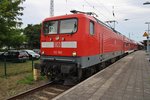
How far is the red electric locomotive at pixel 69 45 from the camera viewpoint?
10.5m

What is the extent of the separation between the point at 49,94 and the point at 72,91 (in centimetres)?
174

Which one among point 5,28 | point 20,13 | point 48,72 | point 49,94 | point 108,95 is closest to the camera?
point 108,95

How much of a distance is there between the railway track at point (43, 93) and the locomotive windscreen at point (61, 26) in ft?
8.57

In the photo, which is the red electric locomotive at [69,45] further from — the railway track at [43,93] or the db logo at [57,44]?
the railway track at [43,93]

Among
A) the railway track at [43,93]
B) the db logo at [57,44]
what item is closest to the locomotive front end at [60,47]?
the db logo at [57,44]

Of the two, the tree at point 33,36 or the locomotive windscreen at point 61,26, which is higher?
the tree at point 33,36

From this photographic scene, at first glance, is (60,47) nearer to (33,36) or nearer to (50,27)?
(50,27)

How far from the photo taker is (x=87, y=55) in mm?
10953

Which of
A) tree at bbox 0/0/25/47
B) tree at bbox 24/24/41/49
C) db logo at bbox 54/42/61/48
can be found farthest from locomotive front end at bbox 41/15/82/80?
tree at bbox 24/24/41/49

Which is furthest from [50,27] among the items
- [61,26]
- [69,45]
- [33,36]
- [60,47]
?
[33,36]

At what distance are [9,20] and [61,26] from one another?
1304cm

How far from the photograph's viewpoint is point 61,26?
37.2ft

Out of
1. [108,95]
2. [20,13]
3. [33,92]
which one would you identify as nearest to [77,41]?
[33,92]

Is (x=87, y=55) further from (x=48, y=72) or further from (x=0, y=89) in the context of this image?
(x=0, y=89)
